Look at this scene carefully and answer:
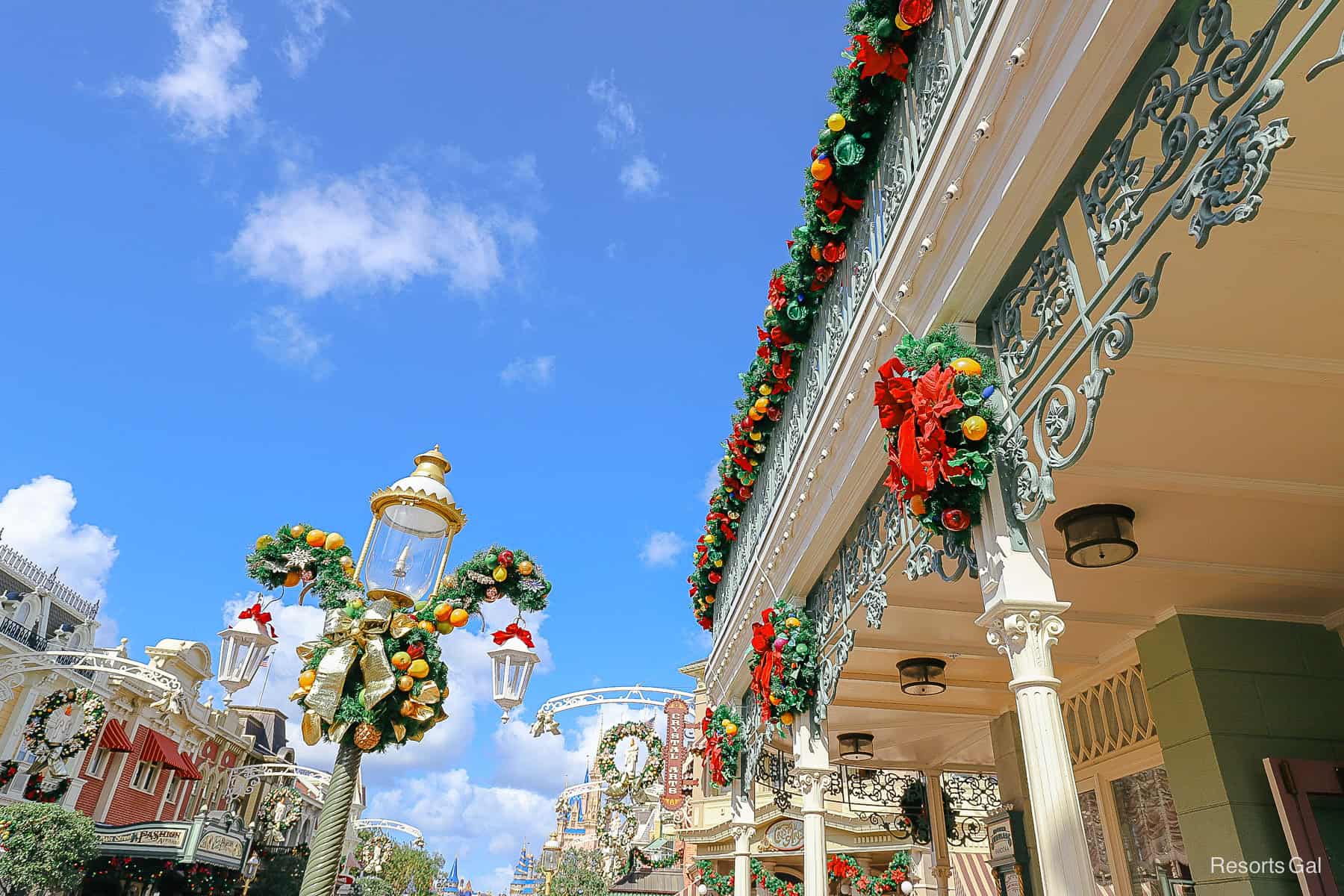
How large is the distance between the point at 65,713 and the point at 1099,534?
87.8 ft

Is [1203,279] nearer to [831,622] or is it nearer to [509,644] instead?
[831,622]

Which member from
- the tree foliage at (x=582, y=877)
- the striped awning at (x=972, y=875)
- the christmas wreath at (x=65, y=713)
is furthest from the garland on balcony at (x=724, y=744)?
the tree foliage at (x=582, y=877)

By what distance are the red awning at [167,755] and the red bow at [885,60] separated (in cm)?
3242

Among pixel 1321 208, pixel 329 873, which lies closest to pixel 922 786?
pixel 329 873

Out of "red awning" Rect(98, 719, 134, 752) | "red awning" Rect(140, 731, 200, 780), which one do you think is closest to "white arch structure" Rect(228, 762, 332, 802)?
"red awning" Rect(140, 731, 200, 780)

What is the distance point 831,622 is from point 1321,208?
4.11 metres

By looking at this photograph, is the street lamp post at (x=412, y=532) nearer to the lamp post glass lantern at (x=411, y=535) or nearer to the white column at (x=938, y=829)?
the lamp post glass lantern at (x=411, y=535)

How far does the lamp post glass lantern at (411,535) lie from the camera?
541 cm

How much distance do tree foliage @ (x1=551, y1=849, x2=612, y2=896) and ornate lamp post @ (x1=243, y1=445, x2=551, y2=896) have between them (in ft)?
130

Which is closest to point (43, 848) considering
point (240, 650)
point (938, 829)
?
point (240, 650)

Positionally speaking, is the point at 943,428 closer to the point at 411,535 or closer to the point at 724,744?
the point at 411,535

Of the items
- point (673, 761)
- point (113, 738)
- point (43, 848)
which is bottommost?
point (43, 848)

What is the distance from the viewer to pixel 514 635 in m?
6.79

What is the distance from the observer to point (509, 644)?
6.77 metres
